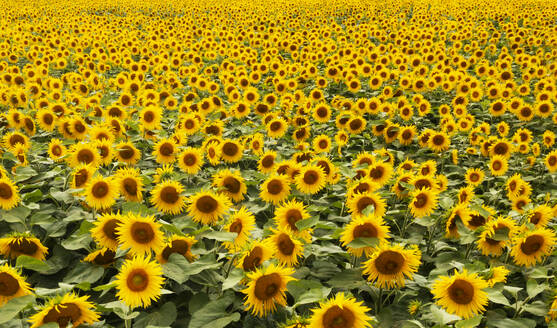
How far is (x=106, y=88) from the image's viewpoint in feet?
31.6

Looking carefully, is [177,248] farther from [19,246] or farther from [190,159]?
[190,159]

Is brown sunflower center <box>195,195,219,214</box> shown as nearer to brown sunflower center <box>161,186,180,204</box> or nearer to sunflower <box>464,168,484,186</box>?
brown sunflower center <box>161,186,180,204</box>

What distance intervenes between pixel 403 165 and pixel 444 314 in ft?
10.1

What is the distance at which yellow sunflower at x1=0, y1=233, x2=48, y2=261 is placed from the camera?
2.85 meters

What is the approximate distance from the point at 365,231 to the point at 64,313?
1.94 meters

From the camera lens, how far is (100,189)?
3387 mm

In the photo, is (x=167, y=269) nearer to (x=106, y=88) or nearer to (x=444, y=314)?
(x=444, y=314)

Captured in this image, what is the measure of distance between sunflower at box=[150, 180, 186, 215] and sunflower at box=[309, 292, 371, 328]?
194 centimetres

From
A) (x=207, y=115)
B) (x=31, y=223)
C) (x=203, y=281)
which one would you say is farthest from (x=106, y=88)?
(x=203, y=281)

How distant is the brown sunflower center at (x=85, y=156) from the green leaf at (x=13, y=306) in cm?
237

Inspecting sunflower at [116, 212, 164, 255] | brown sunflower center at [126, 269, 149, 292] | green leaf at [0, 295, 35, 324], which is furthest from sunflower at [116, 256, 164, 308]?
green leaf at [0, 295, 35, 324]

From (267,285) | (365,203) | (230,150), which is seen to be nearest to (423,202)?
(365,203)

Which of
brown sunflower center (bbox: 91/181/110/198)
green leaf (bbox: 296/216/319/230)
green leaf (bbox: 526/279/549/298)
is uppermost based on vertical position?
green leaf (bbox: 296/216/319/230)

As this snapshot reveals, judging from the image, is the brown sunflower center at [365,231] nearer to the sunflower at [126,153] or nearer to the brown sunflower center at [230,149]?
the brown sunflower center at [230,149]
